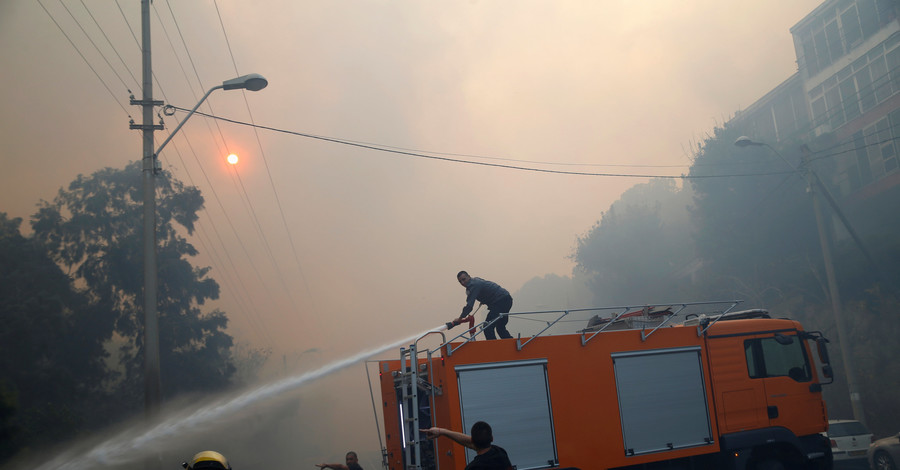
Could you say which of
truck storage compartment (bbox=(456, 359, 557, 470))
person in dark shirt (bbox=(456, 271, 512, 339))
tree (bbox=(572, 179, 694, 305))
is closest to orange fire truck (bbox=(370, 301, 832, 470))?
truck storage compartment (bbox=(456, 359, 557, 470))

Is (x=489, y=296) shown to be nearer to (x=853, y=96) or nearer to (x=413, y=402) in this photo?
(x=413, y=402)

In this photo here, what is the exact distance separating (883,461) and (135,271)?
2611cm

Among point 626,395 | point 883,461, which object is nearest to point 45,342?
point 626,395

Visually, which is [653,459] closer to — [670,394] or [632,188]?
[670,394]

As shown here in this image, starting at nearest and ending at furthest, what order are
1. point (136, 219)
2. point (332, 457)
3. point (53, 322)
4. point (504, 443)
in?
point (504, 443) → point (53, 322) → point (136, 219) → point (332, 457)

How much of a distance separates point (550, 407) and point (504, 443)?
87 centimetres

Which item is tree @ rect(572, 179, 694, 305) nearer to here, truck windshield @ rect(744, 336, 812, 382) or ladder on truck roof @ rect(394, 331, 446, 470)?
truck windshield @ rect(744, 336, 812, 382)

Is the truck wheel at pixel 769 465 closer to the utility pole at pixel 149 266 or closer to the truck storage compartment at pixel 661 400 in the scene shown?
the truck storage compartment at pixel 661 400

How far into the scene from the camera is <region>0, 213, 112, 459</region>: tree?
17.9m

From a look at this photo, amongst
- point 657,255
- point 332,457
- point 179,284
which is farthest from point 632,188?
point 179,284

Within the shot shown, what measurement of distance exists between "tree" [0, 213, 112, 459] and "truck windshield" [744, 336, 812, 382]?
17236 mm

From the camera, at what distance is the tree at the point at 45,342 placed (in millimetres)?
17897

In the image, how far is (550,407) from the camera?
335 inches

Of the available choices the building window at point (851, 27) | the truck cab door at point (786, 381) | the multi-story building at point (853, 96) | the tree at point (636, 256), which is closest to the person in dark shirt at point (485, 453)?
the truck cab door at point (786, 381)
